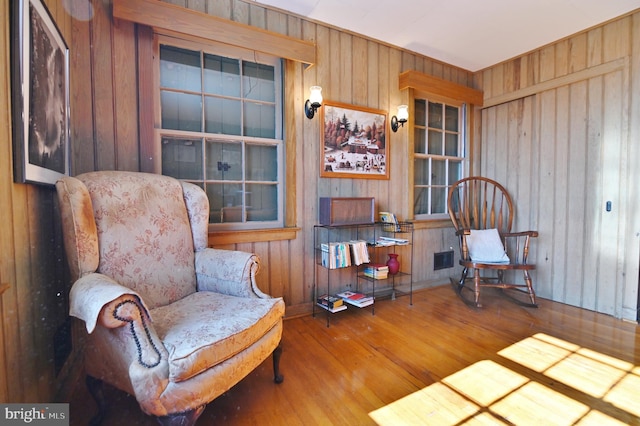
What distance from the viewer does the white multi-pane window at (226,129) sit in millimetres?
2135

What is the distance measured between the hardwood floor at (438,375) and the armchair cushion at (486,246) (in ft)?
1.94

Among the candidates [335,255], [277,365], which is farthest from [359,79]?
[277,365]

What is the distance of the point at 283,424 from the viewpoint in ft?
4.38

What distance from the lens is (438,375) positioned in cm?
170

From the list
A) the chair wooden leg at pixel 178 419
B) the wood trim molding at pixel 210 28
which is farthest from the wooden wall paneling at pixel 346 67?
the chair wooden leg at pixel 178 419

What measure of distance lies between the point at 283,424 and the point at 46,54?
193cm

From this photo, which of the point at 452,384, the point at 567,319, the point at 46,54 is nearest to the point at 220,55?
the point at 46,54

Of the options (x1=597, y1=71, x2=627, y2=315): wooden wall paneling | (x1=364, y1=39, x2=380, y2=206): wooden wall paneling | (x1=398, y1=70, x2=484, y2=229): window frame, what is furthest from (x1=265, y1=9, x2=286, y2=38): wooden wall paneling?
(x1=597, y1=71, x2=627, y2=315): wooden wall paneling

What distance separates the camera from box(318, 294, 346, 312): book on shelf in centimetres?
244

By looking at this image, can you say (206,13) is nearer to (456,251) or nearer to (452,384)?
(452,384)

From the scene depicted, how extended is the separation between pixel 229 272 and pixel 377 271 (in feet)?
4.82

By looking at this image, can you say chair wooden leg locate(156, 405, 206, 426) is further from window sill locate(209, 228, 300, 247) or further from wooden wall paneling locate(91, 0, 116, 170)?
wooden wall paneling locate(91, 0, 116, 170)

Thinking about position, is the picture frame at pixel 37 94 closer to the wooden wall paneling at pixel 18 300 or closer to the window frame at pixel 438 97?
the wooden wall paneling at pixel 18 300

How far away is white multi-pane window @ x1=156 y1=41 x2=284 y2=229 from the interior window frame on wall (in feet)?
5.19
